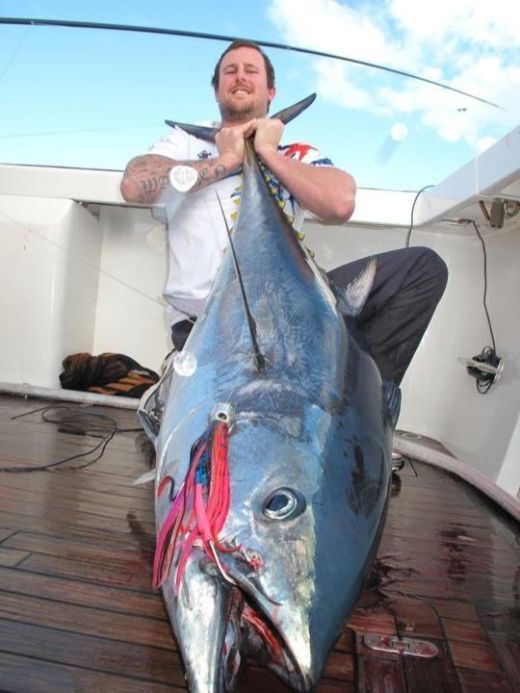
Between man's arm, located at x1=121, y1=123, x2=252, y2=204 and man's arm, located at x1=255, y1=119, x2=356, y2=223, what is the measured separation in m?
0.08

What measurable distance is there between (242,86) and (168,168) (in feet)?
1.56

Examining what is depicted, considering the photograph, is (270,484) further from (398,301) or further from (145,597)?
(398,301)

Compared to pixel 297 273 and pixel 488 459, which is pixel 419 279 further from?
pixel 488 459

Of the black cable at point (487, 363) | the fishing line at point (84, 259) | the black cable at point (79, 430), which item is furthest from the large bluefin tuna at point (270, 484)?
the fishing line at point (84, 259)

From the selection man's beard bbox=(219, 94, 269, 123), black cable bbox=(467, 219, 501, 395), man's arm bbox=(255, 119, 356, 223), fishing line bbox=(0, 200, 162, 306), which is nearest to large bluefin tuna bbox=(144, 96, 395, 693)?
man's arm bbox=(255, 119, 356, 223)

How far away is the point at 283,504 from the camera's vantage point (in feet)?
2.68

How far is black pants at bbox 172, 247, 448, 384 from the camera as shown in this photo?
6.07 feet

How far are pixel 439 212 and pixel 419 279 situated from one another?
5.46ft

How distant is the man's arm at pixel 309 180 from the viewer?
6.23 feet

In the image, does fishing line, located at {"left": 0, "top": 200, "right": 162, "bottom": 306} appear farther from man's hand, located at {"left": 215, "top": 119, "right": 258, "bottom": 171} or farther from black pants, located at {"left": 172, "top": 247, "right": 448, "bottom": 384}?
black pants, located at {"left": 172, "top": 247, "right": 448, "bottom": 384}

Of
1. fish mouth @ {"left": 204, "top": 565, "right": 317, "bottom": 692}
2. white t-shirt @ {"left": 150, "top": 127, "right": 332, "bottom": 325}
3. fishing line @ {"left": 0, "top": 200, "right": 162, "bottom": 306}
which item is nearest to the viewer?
fish mouth @ {"left": 204, "top": 565, "right": 317, "bottom": 692}

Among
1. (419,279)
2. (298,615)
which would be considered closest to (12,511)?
(298,615)

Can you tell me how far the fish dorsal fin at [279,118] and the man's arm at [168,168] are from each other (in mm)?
147

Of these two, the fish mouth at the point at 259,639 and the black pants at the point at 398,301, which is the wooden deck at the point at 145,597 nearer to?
the fish mouth at the point at 259,639
